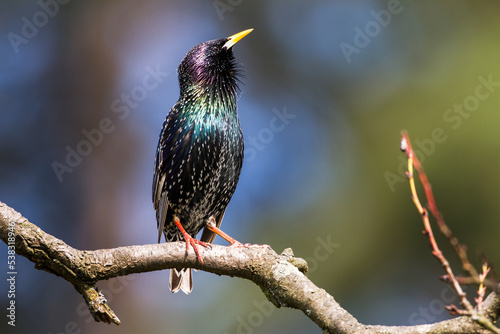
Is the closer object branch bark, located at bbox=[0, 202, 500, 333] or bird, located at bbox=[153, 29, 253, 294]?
branch bark, located at bbox=[0, 202, 500, 333]

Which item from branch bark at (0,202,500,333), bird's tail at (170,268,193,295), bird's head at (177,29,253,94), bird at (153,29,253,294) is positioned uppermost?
bird's head at (177,29,253,94)

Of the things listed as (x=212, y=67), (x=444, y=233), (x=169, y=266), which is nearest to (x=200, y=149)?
(x=212, y=67)

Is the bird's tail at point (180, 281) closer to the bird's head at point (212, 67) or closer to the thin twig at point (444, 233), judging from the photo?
the bird's head at point (212, 67)

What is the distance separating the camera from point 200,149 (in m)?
4.46

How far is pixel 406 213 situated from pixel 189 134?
12.5 feet

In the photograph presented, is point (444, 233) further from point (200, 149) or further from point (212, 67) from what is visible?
point (212, 67)

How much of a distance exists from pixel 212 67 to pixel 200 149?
28.7 inches

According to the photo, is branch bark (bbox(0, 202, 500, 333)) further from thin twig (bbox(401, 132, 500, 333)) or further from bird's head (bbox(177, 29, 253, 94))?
bird's head (bbox(177, 29, 253, 94))

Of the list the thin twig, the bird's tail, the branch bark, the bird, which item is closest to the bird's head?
the bird

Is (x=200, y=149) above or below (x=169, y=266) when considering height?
above

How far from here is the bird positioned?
449 cm

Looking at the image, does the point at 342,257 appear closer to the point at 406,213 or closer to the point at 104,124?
the point at 406,213

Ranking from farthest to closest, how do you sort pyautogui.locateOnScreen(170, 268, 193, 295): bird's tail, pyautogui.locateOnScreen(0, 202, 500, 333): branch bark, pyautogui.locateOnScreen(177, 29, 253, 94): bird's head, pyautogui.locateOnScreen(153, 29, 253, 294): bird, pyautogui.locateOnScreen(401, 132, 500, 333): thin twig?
pyautogui.locateOnScreen(170, 268, 193, 295): bird's tail < pyautogui.locateOnScreen(177, 29, 253, 94): bird's head < pyautogui.locateOnScreen(153, 29, 253, 294): bird < pyautogui.locateOnScreen(0, 202, 500, 333): branch bark < pyautogui.locateOnScreen(401, 132, 500, 333): thin twig

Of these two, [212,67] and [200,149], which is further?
[212,67]
